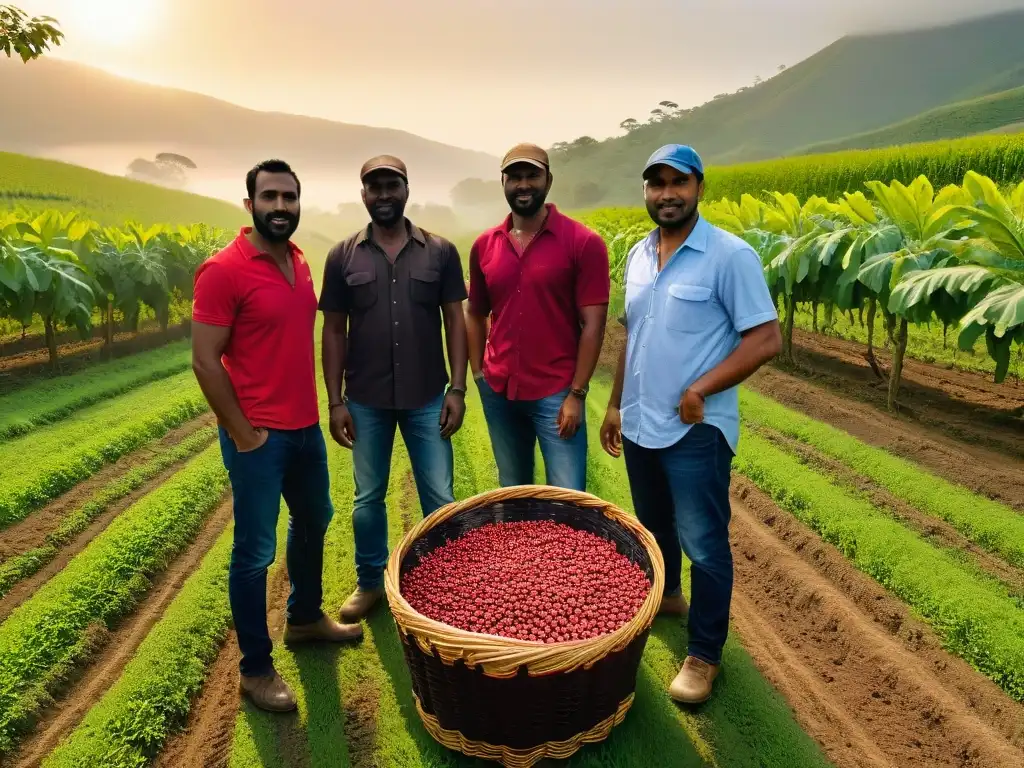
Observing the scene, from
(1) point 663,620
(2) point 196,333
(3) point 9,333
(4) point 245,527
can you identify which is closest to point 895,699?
(1) point 663,620

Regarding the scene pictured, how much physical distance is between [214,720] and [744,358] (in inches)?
121

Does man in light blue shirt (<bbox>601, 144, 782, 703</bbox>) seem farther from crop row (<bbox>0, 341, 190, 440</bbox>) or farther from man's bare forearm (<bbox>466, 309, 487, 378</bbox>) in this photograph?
crop row (<bbox>0, 341, 190, 440</bbox>)

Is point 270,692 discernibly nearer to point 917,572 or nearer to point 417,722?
point 417,722

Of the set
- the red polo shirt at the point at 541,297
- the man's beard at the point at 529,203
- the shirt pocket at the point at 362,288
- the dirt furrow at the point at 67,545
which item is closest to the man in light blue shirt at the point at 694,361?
the red polo shirt at the point at 541,297

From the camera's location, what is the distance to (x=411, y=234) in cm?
360

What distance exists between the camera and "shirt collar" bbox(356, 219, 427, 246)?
353 cm

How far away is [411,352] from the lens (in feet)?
11.7

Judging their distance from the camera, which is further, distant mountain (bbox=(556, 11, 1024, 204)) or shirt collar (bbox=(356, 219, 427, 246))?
distant mountain (bbox=(556, 11, 1024, 204))

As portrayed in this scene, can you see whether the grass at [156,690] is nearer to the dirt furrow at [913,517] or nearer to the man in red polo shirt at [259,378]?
the man in red polo shirt at [259,378]

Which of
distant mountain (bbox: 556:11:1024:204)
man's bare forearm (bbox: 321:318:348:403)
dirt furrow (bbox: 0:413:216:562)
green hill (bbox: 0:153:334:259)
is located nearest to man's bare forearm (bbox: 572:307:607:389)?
man's bare forearm (bbox: 321:318:348:403)

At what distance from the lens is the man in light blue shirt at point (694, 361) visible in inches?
115

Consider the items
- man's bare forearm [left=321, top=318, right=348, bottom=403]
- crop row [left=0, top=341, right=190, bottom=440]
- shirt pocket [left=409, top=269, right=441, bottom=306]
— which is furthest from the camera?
crop row [left=0, top=341, right=190, bottom=440]

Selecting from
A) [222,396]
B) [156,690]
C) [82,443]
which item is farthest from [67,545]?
[222,396]

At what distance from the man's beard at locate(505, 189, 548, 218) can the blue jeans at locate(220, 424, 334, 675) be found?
1.55 meters
